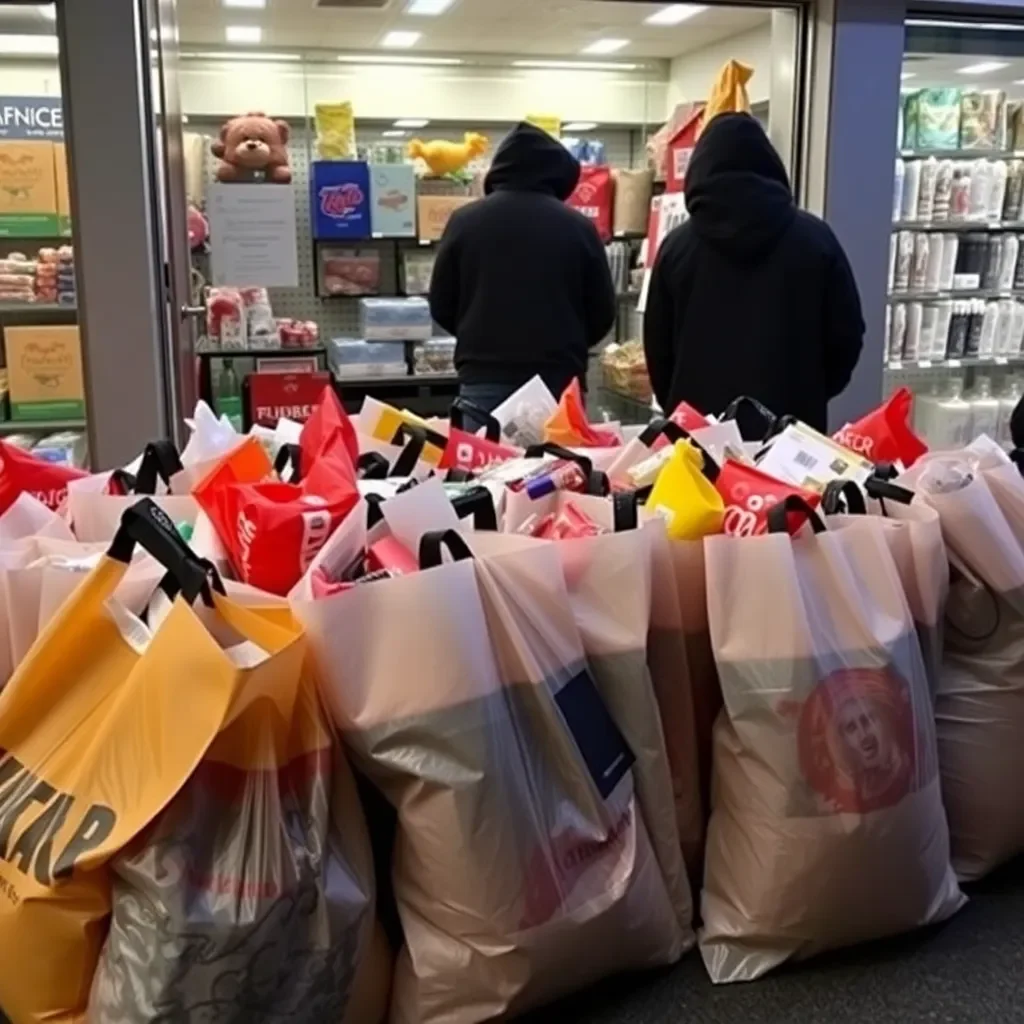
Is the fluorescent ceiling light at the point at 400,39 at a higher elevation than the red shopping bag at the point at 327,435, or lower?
higher

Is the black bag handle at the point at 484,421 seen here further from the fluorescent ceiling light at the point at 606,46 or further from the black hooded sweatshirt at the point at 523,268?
the fluorescent ceiling light at the point at 606,46

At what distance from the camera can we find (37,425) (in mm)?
3574

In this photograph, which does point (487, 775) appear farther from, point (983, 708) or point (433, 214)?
point (433, 214)

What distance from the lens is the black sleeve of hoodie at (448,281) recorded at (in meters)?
3.37

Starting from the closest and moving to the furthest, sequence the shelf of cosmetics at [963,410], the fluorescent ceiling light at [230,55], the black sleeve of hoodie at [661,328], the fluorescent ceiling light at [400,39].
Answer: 1. the black sleeve of hoodie at [661,328]
2. the shelf of cosmetics at [963,410]
3. the fluorescent ceiling light at [400,39]
4. the fluorescent ceiling light at [230,55]

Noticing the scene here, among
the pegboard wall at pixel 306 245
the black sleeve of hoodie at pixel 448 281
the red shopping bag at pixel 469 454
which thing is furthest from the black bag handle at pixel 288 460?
the pegboard wall at pixel 306 245

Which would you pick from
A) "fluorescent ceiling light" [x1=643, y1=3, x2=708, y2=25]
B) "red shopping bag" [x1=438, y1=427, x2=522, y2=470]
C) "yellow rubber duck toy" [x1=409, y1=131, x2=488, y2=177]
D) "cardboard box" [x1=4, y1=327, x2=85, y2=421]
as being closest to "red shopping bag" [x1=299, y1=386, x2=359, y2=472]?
"red shopping bag" [x1=438, y1=427, x2=522, y2=470]

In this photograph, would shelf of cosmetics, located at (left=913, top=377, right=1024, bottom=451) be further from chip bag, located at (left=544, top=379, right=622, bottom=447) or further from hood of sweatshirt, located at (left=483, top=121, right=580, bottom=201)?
chip bag, located at (left=544, top=379, right=622, bottom=447)

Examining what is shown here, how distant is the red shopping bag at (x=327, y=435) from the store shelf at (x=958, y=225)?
3478 millimetres

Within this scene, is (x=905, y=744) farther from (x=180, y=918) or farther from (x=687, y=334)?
(x=687, y=334)

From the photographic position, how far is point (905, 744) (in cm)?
116

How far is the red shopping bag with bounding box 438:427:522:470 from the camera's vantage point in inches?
64.3

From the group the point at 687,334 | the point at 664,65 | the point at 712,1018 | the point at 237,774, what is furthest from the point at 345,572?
the point at 664,65

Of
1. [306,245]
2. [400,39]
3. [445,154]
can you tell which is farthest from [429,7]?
[306,245]
